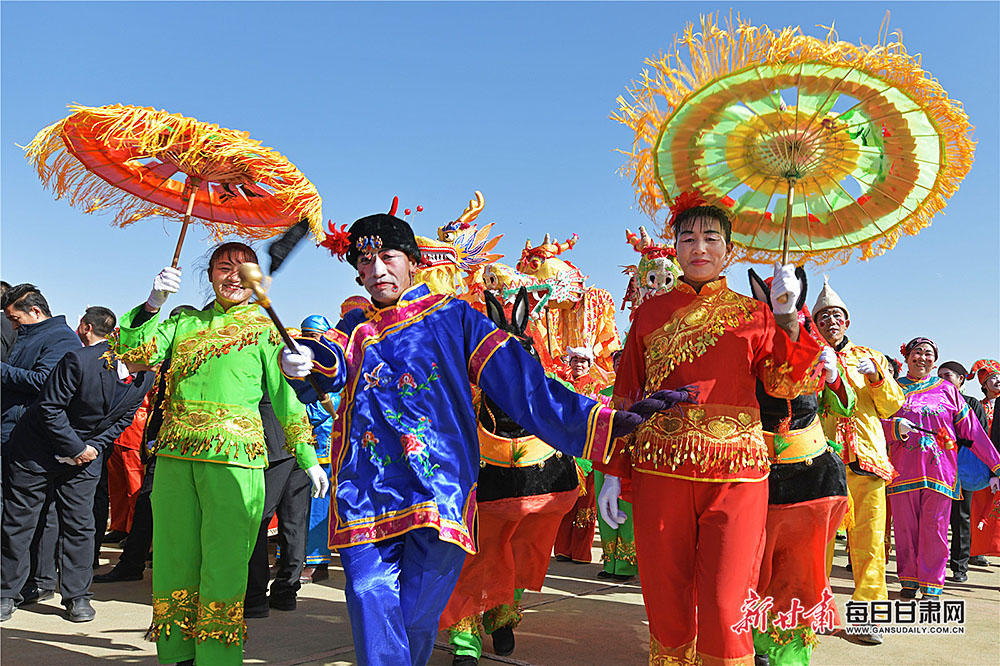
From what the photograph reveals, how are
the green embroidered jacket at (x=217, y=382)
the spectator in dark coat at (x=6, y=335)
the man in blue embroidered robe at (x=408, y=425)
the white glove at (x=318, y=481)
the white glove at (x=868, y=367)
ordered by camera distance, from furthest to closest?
1. the spectator in dark coat at (x=6, y=335)
2. the white glove at (x=868, y=367)
3. the white glove at (x=318, y=481)
4. the green embroidered jacket at (x=217, y=382)
5. the man in blue embroidered robe at (x=408, y=425)

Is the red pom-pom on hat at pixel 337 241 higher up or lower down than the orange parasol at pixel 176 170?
lower down

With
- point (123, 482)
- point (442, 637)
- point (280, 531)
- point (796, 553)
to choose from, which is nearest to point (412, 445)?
point (796, 553)

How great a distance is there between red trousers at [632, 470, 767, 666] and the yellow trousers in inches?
89.1

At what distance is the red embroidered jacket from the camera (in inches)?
120

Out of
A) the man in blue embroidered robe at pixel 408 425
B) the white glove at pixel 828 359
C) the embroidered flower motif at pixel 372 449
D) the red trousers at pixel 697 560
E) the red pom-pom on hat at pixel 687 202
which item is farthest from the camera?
the red pom-pom on hat at pixel 687 202

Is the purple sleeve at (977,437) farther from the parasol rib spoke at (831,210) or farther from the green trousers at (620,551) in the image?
the parasol rib spoke at (831,210)

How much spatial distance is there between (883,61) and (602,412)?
66.0 inches

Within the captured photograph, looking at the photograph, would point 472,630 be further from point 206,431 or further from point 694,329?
point 694,329

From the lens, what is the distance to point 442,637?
465cm

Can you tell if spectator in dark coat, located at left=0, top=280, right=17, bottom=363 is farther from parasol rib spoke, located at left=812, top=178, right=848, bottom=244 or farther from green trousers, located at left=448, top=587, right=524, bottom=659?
parasol rib spoke, located at left=812, top=178, right=848, bottom=244

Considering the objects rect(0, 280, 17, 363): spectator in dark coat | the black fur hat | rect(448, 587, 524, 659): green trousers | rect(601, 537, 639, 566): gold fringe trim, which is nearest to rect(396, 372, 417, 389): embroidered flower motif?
the black fur hat

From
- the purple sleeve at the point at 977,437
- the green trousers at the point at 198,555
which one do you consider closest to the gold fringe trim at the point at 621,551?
the purple sleeve at the point at 977,437

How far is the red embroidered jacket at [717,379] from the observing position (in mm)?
3049

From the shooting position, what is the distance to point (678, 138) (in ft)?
11.5
